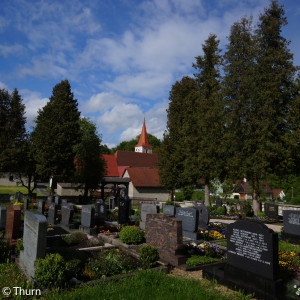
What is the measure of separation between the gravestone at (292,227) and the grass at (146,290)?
8.69 meters

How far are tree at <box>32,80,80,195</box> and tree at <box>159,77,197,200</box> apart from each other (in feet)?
38.2

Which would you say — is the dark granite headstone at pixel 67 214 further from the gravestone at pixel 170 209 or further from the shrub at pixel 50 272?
the shrub at pixel 50 272

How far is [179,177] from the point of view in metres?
35.1

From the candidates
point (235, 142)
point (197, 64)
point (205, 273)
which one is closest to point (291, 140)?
point (235, 142)

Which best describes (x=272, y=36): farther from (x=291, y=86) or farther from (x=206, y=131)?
(x=206, y=131)

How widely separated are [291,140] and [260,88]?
528 cm

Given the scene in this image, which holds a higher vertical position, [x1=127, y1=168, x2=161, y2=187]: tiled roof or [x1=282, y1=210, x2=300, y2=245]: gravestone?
[x1=127, y1=168, x2=161, y2=187]: tiled roof

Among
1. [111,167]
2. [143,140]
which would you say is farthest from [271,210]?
[143,140]

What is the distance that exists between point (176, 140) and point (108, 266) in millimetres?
28828

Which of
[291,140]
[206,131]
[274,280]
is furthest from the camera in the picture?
[206,131]

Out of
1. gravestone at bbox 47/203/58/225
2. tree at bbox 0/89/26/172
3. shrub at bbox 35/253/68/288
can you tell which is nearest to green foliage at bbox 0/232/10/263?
shrub at bbox 35/253/68/288

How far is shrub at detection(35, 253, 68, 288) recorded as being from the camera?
6.24 meters

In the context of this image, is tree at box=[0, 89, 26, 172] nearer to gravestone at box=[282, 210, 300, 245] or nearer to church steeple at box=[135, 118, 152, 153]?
gravestone at box=[282, 210, 300, 245]

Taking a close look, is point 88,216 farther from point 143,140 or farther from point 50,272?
point 143,140
